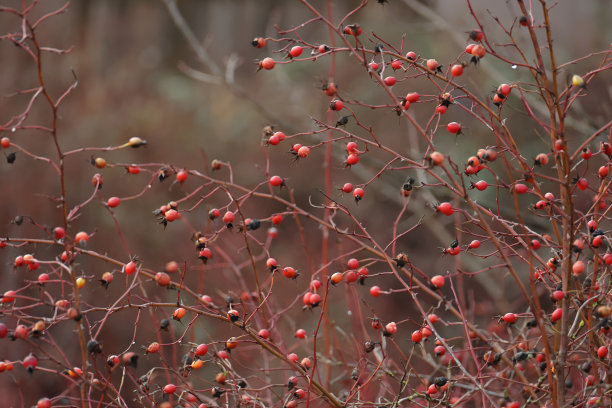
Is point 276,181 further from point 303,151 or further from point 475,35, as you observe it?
point 475,35

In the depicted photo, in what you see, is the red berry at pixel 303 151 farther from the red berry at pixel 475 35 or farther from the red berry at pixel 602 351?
the red berry at pixel 602 351

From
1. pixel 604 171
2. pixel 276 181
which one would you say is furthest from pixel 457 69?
pixel 276 181

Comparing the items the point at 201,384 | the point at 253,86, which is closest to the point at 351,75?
the point at 253,86

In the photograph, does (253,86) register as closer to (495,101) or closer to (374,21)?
(374,21)

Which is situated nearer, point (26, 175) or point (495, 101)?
point (495, 101)

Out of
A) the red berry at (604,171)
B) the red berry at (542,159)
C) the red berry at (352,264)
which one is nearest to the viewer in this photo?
the red berry at (542,159)

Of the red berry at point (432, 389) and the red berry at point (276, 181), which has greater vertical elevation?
the red berry at point (276, 181)

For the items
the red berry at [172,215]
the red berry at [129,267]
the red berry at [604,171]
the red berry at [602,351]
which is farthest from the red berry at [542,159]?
the red berry at [129,267]

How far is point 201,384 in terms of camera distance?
223 inches

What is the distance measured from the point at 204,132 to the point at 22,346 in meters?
4.10

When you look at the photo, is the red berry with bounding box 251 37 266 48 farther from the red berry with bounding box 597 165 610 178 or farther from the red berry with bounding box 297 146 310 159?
the red berry with bounding box 597 165 610 178

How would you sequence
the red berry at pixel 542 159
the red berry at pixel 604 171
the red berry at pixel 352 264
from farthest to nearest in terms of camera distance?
the red berry at pixel 352 264, the red berry at pixel 604 171, the red berry at pixel 542 159

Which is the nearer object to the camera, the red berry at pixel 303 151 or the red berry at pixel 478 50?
the red berry at pixel 478 50

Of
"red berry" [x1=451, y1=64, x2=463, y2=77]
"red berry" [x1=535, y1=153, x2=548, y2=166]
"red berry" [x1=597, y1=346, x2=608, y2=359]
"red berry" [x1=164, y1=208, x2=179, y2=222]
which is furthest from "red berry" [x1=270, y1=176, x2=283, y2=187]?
"red berry" [x1=597, y1=346, x2=608, y2=359]
